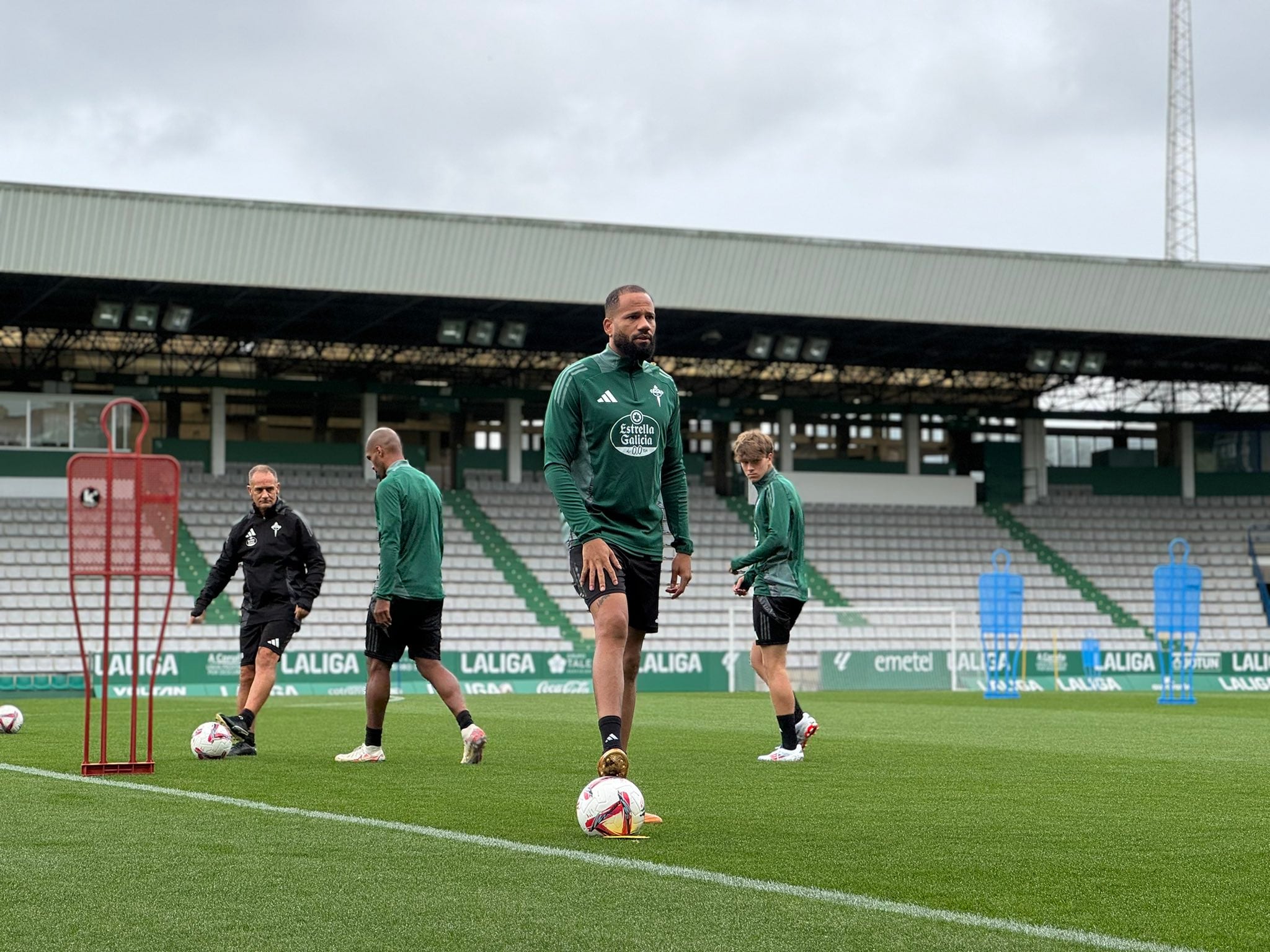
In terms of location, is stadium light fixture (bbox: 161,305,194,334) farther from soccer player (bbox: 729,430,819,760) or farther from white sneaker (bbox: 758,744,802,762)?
→ white sneaker (bbox: 758,744,802,762)

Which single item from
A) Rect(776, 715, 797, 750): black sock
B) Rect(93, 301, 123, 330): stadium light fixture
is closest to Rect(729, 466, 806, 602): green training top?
Rect(776, 715, 797, 750): black sock

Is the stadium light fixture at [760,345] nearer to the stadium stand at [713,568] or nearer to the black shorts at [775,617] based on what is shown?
the stadium stand at [713,568]

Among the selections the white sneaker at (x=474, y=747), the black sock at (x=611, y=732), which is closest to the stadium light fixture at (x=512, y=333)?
the white sneaker at (x=474, y=747)

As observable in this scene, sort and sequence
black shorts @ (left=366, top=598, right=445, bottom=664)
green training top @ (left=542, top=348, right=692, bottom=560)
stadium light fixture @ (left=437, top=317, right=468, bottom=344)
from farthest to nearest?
stadium light fixture @ (left=437, top=317, right=468, bottom=344) < black shorts @ (left=366, top=598, right=445, bottom=664) < green training top @ (left=542, top=348, right=692, bottom=560)

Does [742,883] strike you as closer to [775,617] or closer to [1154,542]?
[775,617]

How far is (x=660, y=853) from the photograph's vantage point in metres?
5.82

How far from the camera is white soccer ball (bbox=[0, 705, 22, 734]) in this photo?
1348 cm

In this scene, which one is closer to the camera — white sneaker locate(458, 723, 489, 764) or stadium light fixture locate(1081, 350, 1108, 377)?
white sneaker locate(458, 723, 489, 764)

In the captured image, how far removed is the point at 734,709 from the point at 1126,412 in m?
29.5

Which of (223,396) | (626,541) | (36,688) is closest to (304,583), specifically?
(626,541)

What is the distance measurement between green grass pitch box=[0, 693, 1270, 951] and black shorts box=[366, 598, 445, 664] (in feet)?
2.20

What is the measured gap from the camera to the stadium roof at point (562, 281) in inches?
1188

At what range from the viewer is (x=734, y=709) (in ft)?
62.1

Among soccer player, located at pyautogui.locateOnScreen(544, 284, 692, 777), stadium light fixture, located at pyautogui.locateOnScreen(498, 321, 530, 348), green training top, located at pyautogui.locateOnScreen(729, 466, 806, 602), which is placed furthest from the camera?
stadium light fixture, located at pyautogui.locateOnScreen(498, 321, 530, 348)
